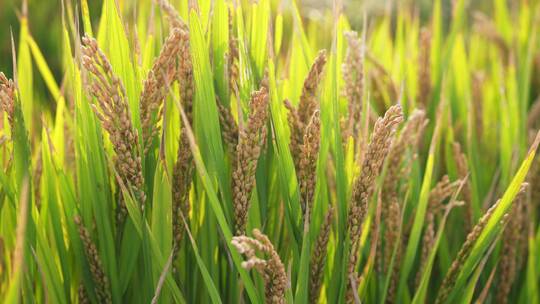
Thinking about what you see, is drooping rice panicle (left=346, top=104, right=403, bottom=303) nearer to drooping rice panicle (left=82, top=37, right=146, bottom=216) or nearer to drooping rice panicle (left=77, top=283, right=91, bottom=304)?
drooping rice panicle (left=82, top=37, right=146, bottom=216)

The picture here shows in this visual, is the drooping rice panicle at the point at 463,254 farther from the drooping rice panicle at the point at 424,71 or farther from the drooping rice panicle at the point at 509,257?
the drooping rice panicle at the point at 424,71

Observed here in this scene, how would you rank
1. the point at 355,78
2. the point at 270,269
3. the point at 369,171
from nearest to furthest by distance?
the point at 270,269
the point at 369,171
the point at 355,78

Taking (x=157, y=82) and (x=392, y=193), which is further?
(x=392, y=193)

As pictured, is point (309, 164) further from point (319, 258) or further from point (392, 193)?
point (392, 193)

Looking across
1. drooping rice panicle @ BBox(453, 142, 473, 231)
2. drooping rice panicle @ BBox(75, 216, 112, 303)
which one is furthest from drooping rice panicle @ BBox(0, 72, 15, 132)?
drooping rice panicle @ BBox(453, 142, 473, 231)

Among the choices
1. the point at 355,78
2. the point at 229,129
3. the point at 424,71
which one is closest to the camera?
the point at 229,129

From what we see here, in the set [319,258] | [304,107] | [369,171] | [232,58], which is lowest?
[319,258]

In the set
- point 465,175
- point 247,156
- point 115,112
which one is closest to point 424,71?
point 465,175

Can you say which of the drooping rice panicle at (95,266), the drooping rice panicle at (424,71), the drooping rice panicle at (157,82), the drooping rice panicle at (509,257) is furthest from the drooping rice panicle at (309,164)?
the drooping rice panicle at (424,71)
